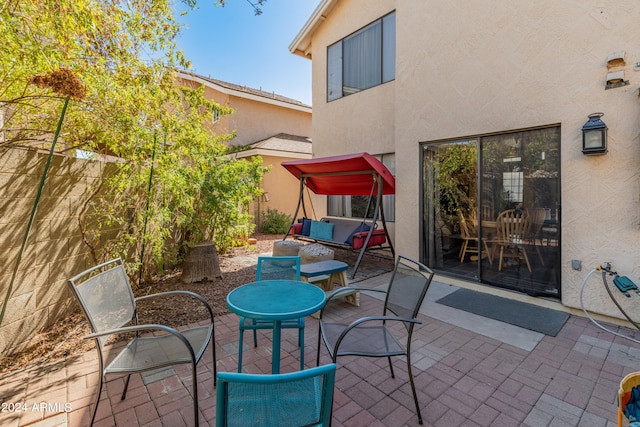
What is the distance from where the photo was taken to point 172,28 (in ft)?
14.6

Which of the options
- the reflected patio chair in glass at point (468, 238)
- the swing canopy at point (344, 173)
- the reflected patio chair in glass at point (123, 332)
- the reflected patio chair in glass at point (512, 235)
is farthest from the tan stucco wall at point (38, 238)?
the reflected patio chair in glass at point (512, 235)

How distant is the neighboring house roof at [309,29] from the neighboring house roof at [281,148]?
11.4 feet

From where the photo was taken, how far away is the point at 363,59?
8.20 m

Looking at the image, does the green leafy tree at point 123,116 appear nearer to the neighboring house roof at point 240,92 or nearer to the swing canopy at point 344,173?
the swing canopy at point 344,173

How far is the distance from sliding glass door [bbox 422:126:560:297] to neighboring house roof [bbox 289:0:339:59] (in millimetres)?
5487

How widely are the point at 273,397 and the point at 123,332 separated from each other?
1.82 metres

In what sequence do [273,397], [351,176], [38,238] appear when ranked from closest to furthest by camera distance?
[273,397], [38,238], [351,176]

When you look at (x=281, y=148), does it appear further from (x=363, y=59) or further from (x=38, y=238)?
(x=38, y=238)

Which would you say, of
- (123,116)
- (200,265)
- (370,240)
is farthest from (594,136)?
(200,265)

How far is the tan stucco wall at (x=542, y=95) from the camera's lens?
3.86 metres

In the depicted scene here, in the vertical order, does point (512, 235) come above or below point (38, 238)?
below

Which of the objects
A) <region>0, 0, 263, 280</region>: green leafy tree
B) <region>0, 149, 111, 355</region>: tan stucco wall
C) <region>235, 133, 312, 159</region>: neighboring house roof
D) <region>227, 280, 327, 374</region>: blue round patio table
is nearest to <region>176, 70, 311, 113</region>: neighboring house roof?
<region>235, 133, 312, 159</region>: neighboring house roof

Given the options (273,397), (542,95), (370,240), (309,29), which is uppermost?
(309,29)

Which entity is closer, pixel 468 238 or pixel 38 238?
pixel 38 238
